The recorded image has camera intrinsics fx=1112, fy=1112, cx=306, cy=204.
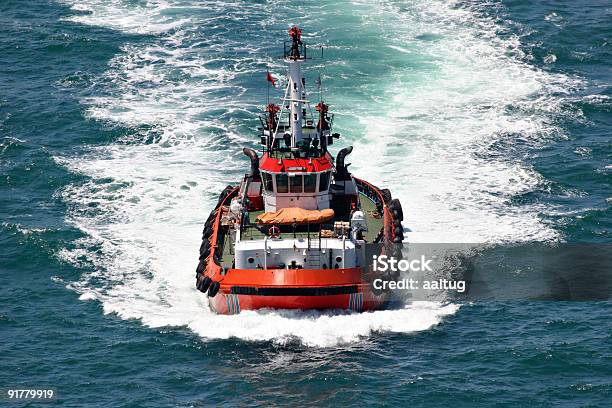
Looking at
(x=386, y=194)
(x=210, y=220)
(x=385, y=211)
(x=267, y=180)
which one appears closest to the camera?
(x=267, y=180)

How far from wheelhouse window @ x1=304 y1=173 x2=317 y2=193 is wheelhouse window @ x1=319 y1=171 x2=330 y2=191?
428 mm

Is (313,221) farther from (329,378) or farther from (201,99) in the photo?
(201,99)

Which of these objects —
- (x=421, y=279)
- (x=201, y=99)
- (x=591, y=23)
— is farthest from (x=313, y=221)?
(x=591, y=23)

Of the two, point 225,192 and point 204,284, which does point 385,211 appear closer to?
point 225,192

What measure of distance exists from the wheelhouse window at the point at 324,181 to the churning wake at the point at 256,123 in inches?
307

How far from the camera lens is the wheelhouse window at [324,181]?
5850cm

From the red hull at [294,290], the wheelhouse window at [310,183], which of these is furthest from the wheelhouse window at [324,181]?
the red hull at [294,290]

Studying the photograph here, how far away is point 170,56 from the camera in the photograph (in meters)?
93.2

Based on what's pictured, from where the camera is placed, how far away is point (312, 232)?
188ft

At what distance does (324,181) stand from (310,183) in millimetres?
958

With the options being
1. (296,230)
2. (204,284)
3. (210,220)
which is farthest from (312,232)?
(210,220)

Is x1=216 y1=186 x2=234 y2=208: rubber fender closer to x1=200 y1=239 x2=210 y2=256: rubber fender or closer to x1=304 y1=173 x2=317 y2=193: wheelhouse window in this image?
x1=200 y1=239 x2=210 y2=256: rubber fender

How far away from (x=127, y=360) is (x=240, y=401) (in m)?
6.85

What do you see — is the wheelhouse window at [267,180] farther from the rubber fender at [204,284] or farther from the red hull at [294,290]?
the red hull at [294,290]
